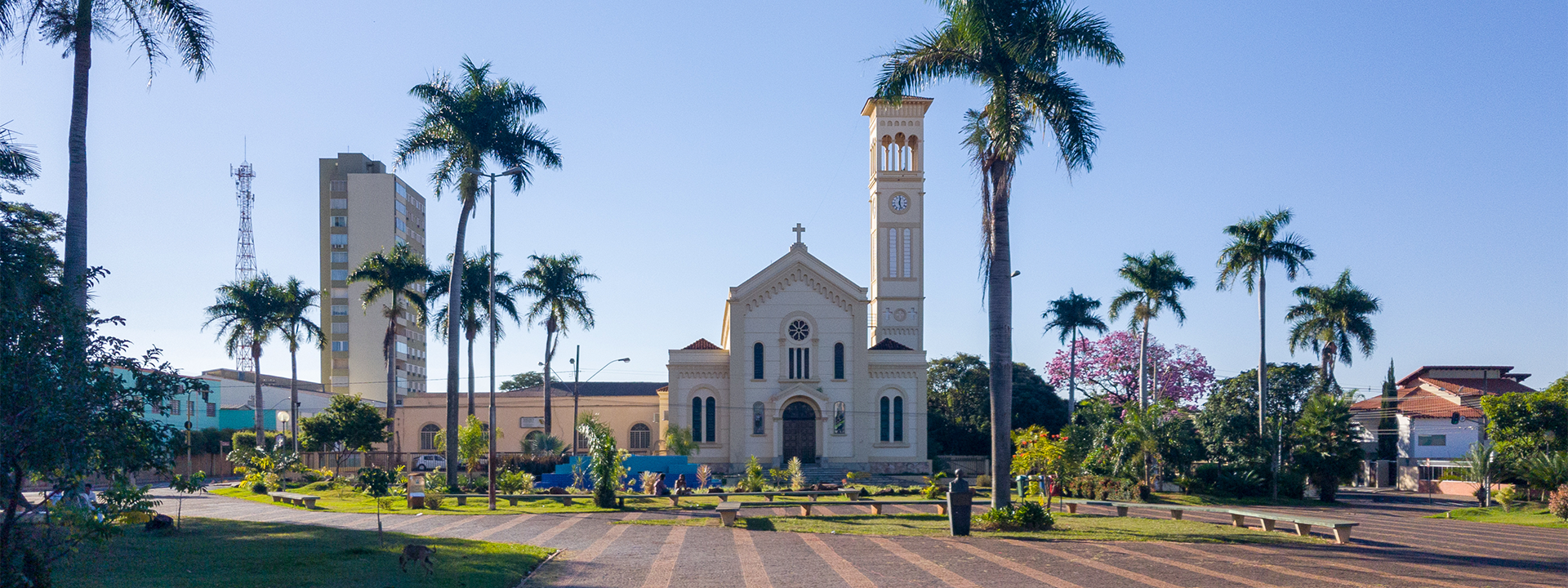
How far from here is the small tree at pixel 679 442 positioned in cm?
4984

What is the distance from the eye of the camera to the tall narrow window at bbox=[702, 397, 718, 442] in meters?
52.6

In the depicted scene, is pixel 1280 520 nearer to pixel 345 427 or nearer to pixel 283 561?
pixel 283 561

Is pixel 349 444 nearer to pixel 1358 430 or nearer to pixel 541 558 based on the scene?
pixel 541 558

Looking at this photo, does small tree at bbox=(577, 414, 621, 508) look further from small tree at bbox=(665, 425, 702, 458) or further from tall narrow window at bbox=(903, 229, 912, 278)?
tall narrow window at bbox=(903, 229, 912, 278)

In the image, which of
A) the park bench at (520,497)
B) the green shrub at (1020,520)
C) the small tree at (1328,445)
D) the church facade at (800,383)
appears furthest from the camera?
the church facade at (800,383)

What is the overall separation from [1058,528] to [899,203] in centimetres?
4190

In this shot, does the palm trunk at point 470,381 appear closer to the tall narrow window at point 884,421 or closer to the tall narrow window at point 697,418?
the tall narrow window at point 697,418

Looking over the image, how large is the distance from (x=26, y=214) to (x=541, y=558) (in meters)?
16.0

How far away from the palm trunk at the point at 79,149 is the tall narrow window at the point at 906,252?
47121 mm

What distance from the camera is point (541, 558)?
53.0 ft

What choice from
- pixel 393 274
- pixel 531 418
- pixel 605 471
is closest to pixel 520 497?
pixel 605 471

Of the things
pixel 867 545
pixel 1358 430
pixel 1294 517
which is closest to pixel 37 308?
pixel 867 545

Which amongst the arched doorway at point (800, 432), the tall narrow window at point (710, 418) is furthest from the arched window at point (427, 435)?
the arched doorway at point (800, 432)

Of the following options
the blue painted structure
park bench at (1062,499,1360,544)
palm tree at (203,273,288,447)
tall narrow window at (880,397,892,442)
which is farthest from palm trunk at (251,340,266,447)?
park bench at (1062,499,1360,544)
